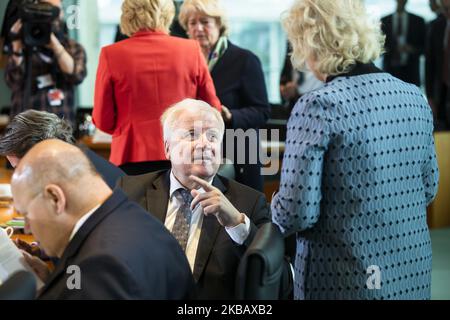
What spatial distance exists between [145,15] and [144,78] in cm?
30

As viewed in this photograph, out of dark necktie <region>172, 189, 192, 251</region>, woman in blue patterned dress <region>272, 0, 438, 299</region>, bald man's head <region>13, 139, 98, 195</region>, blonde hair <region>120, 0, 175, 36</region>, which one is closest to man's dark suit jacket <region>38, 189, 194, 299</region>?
bald man's head <region>13, 139, 98, 195</region>

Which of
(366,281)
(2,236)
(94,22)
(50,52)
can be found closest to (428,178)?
(366,281)

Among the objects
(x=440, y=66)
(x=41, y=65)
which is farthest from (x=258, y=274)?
A: (x=440, y=66)

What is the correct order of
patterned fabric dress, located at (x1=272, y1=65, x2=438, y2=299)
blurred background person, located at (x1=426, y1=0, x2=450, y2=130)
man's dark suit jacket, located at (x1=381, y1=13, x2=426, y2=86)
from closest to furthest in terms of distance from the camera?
patterned fabric dress, located at (x1=272, y1=65, x2=438, y2=299) < blurred background person, located at (x1=426, y1=0, x2=450, y2=130) < man's dark suit jacket, located at (x1=381, y1=13, x2=426, y2=86)

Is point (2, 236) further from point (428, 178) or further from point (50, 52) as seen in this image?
point (50, 52)

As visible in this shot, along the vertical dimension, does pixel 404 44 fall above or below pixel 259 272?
below

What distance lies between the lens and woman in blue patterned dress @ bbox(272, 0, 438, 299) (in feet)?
6.98

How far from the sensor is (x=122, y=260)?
172 centimetres

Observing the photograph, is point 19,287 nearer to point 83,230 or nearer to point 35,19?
point 83,230

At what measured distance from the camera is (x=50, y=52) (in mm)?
4828

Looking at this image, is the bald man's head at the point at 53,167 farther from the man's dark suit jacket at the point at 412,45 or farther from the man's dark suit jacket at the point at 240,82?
the man's dark suit jacket at the point at 412,45

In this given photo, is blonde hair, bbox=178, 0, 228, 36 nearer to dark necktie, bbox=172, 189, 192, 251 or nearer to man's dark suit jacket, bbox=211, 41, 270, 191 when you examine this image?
man's dark suit jacket, bbox=211, 41, 270, 191

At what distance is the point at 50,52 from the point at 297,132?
9.94 feet

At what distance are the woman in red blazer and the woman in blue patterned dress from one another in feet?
4.64
